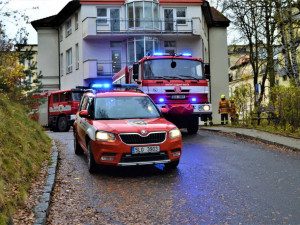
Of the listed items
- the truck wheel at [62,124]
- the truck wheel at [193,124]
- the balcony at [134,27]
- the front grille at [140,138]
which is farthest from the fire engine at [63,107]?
the front grille at [140,138]

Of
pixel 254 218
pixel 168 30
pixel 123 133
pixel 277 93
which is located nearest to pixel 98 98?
pixel 123 133

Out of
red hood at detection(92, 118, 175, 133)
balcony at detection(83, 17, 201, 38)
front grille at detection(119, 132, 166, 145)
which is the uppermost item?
balcony at detection(83, 17, 201, 38)

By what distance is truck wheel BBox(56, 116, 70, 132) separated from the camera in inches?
903

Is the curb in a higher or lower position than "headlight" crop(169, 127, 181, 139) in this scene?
lower

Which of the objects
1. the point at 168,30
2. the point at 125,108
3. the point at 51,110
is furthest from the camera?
the point at 168,30

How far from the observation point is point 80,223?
192 inches

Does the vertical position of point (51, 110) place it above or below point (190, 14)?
below

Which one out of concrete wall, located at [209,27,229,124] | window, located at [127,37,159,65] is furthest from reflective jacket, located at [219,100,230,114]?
concrete wall, located at [209,27,229,124]

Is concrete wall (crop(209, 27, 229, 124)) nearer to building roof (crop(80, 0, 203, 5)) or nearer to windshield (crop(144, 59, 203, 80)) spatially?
building roof (crop(80, 0, 203, 5))

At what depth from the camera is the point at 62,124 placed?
915 inches

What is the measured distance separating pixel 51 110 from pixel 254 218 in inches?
823

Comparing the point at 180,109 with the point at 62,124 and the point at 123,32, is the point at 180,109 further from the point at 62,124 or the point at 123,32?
the point at 123,32

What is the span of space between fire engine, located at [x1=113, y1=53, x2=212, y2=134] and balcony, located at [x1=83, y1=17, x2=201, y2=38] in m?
17.7

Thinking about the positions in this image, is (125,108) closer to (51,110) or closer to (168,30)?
(51,110)
